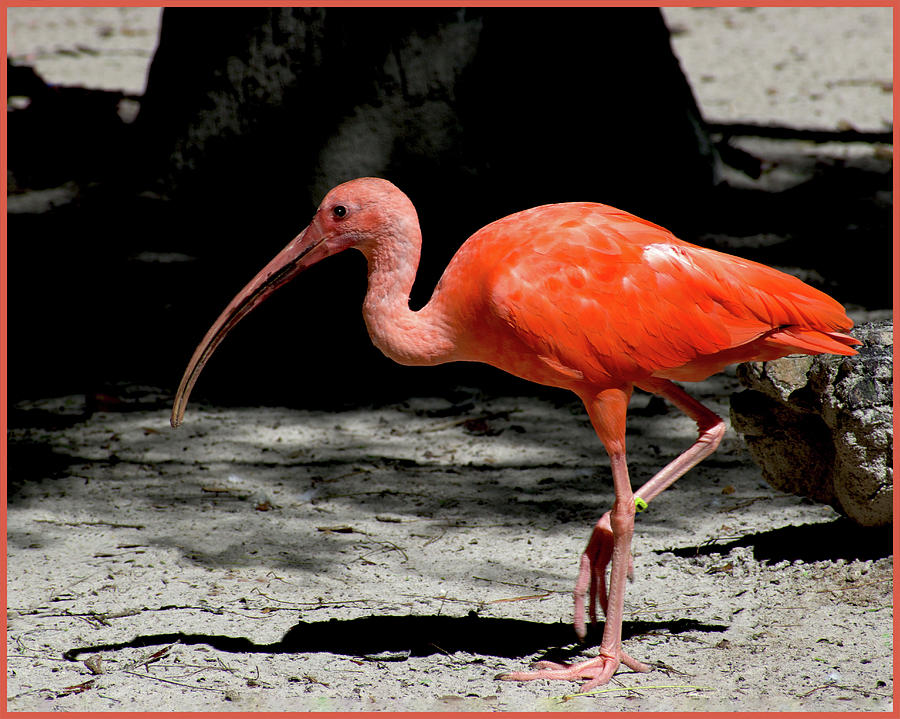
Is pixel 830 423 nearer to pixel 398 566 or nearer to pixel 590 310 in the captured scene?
pixel 590 310

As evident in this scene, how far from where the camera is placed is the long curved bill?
151 inches

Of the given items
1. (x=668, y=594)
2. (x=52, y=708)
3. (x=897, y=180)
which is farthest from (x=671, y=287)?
(x=897, y=180)

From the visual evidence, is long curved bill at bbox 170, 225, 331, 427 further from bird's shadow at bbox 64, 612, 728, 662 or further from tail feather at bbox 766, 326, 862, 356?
tail feather at bbox 766, 326, 862, 356

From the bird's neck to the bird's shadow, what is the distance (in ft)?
3.07

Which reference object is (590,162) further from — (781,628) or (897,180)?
(781,628)

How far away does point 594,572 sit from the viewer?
387cm

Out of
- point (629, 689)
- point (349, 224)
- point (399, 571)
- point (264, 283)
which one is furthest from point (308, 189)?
point (629, 689)

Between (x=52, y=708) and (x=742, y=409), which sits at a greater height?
(x=742, y=409)

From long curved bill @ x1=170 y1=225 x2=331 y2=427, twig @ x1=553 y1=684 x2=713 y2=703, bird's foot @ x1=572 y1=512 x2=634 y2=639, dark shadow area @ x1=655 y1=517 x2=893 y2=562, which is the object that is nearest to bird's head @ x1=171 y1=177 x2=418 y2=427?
long curved bill @ x1=170 y1=225 x2=331 y2=427

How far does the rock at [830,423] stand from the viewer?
3773 millimetres

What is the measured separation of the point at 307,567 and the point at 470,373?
2.32m

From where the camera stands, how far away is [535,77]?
6.69 m

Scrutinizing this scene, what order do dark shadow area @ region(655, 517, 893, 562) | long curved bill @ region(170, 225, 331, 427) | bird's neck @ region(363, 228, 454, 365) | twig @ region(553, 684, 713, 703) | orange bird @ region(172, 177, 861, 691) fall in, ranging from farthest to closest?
dark shadow area @ region(655, 517, 893, 562), long curved bill @ region(170, 225, 331, 427), bird's neck @ region(363, 228, 454, 365), orange bird @ region(172, 177, 861, 691), twig @ region(553, 684, 713, 703)

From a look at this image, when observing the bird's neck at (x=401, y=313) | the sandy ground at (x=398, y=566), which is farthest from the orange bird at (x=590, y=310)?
the sandy ground at (x=398, y=566)
